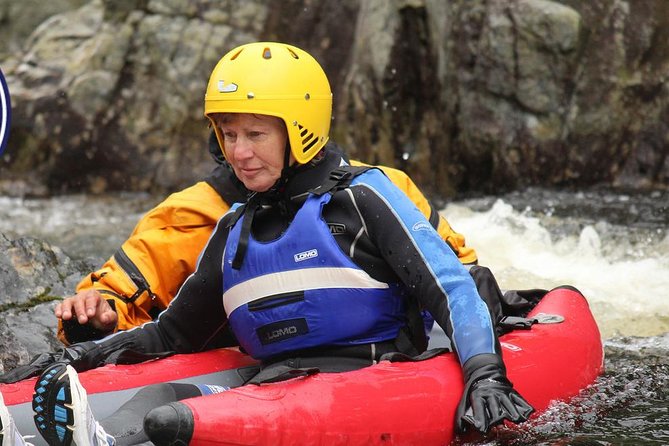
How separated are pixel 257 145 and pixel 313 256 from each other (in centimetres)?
43

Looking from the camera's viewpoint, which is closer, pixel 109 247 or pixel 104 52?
pixel 109 247

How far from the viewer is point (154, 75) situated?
1046 cm

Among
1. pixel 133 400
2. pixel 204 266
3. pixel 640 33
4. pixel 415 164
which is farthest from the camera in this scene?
pixel 415 164

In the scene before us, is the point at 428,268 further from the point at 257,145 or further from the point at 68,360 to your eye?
the point at 68,360

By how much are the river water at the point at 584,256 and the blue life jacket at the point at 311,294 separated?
0.56 meters

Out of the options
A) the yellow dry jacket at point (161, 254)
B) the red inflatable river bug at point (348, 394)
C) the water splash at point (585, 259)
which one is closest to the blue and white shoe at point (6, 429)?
the red inflatable river bug at point (348, 394)

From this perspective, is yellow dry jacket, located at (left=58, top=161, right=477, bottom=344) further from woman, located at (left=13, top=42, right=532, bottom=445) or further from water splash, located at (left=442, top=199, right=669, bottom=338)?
water splash, located at (left=442, top=199, right=669, bottom=338)

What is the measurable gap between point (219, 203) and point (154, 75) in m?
6.07

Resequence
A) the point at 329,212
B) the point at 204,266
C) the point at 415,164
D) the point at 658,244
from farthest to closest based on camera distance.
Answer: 1. the point at 415,164
2. the point at 658,244
3. the point at 204,266
4. the point at 329,212

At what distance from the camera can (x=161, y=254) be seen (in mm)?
4605

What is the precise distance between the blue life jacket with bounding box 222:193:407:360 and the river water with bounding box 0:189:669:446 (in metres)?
0.56

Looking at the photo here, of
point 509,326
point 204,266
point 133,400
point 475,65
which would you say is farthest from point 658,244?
point 133,400

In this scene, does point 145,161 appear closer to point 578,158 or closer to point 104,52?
point 104,52

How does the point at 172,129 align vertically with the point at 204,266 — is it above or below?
below
